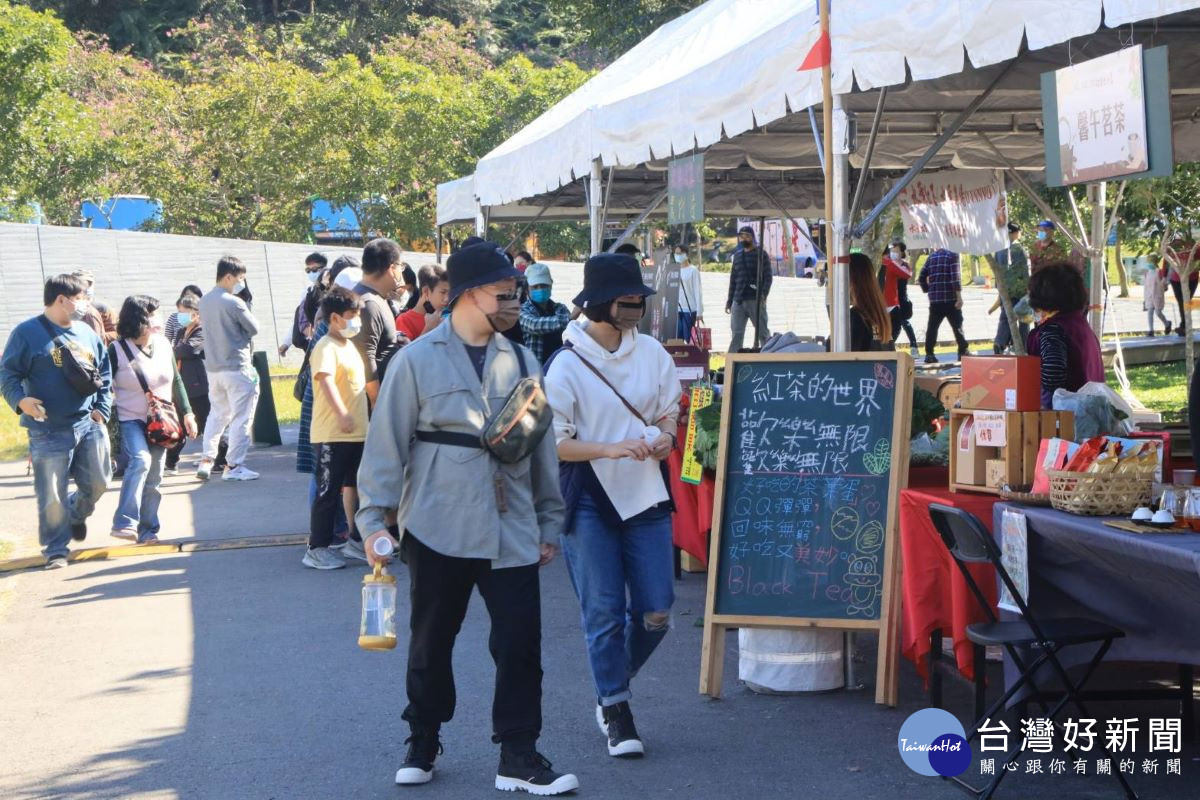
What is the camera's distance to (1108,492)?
4.71m

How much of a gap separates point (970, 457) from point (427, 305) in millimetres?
5228

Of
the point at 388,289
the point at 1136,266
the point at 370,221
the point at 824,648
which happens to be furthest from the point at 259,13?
the point at 824,648

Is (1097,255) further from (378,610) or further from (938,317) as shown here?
(378,610)

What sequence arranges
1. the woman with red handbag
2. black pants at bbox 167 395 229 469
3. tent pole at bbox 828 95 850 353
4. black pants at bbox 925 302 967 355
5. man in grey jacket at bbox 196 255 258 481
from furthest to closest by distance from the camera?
black pants at bbox 925 302 967 355, black pants at bbox 167 395 229 469, man in grey jacket at bbox 196 255 258 481, the woman with red handbag, tent pole at bbox 828 95 850 353

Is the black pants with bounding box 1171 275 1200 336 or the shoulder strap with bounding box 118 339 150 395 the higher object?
the black pants with bounding box 1171 275 1200 336

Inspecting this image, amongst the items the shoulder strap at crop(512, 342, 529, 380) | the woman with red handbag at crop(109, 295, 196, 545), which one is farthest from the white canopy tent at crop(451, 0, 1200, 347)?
the woman with red handbag at crop(109, 295, 196, 545)

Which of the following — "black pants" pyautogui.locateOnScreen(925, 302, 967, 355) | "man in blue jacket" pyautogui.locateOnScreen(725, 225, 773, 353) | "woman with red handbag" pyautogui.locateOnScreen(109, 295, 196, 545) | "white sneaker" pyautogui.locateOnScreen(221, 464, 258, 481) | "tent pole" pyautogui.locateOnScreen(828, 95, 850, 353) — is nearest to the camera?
"tent pole" pyautogui.locateOnScreen(828, 95, 850, 353)

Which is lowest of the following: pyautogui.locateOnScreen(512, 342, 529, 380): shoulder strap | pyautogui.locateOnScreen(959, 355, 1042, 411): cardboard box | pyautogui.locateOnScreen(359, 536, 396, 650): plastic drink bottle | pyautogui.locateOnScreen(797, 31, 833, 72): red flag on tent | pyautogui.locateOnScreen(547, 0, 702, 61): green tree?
pyautogui.locateOnScreen(359, 536, 396, 650): plastic drink bottle

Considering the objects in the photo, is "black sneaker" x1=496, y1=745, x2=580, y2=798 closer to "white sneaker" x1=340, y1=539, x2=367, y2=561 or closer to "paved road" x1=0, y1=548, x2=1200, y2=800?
"paved road" x1=0, y1=548, x2=1200, y2=800

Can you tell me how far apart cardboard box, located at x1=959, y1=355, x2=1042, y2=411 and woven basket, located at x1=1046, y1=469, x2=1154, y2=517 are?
0.57 metres

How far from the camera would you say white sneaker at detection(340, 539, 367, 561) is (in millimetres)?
9500

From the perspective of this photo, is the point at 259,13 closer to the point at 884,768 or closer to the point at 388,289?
the point at 388,289

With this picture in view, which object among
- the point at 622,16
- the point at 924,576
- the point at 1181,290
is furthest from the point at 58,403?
the point at 622,16

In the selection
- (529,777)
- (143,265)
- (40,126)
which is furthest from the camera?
(143,265)
